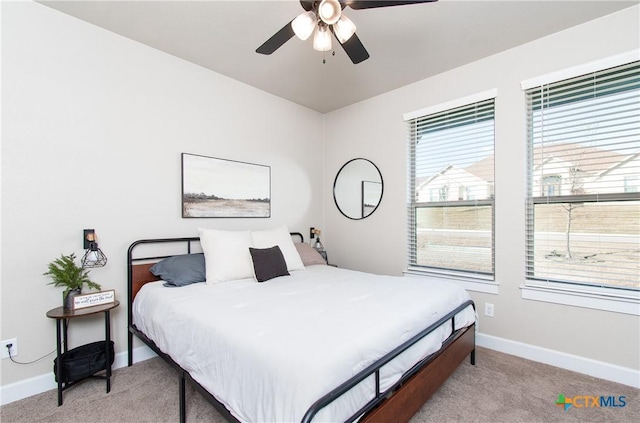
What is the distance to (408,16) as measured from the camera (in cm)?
222

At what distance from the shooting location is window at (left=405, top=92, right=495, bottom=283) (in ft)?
9.47

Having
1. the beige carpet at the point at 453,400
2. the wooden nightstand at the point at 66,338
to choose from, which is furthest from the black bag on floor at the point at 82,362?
the beige carpet at the point at 453,400

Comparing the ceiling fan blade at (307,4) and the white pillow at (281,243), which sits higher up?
the ceiling fan blade at (307,4)

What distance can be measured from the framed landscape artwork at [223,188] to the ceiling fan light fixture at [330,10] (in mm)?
1860

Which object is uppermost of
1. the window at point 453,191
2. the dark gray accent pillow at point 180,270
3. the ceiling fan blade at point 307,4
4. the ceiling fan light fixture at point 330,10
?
the ceiling fan blade at point 307,4

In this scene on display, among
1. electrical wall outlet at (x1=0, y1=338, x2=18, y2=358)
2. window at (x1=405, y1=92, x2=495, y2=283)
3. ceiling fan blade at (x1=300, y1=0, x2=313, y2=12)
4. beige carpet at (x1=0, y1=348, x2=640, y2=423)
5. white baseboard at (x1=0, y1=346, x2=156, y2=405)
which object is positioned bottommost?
beige carpet at (x1=0, y1=348, x2=640, y2=423)

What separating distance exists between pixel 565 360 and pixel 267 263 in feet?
8.44

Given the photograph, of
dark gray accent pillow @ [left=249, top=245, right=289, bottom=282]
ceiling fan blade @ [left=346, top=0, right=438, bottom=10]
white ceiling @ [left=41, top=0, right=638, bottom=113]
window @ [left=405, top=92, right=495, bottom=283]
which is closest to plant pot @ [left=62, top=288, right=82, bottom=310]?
dark gray accent pillow @ [left=249, top=245, right=289, bottom=282]

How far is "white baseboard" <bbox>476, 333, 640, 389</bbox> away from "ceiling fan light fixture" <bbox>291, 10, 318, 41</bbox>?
118 inches

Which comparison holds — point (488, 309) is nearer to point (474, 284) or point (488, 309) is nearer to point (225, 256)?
point (474, 284)

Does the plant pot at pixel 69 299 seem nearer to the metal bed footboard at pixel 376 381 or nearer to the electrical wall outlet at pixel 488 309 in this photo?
the metal bed footboard at pixel 376 381

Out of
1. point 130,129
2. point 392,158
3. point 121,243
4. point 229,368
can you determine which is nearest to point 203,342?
point 229,368

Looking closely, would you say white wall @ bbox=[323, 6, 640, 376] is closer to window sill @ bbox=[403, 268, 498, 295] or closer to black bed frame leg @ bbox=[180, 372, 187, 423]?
window sill @ bbox=[403, 268, 498, 295]

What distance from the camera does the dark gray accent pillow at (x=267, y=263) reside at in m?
2.52
